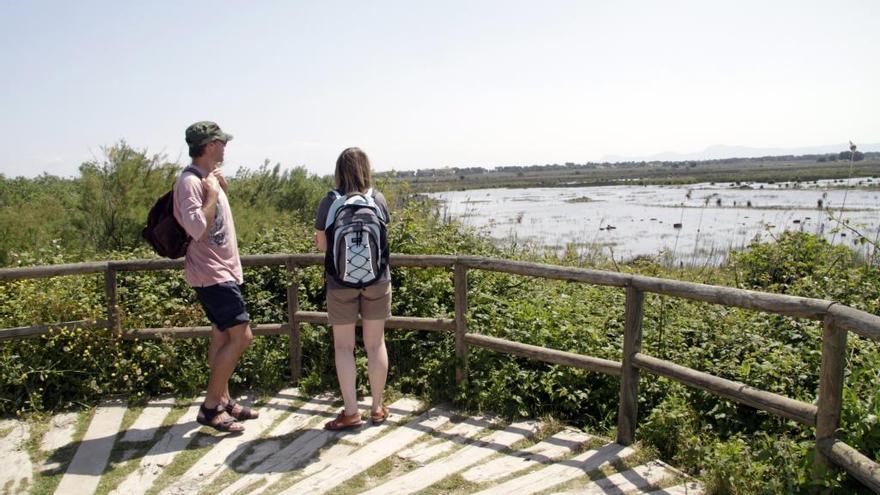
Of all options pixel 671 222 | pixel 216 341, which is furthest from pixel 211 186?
pixel 671 222

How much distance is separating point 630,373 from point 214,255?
2712 mm

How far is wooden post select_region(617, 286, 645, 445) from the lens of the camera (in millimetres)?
3773

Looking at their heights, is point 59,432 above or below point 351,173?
below

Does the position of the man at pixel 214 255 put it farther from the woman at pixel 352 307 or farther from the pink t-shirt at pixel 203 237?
the woman at pixel 352 307

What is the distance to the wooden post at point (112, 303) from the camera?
15.8ft

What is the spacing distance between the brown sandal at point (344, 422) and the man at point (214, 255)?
0.60 metres

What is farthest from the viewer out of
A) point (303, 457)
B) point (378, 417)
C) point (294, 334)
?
point (294, 334)

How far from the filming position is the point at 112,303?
191 inches

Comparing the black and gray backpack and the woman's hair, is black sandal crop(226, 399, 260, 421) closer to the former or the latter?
the black and gray backpack

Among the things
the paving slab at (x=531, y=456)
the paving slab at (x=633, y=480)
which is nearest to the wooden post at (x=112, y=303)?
the paving slab at (x=531, y=456)

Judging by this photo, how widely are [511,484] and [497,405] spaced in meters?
1.06

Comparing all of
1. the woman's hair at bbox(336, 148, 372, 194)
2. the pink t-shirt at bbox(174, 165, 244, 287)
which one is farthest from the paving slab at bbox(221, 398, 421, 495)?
the woman's hair at bbox(336, 148, 372, 194)

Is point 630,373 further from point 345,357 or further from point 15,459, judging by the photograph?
point 15,459

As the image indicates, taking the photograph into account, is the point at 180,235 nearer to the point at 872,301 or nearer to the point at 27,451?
the point at 27,451
